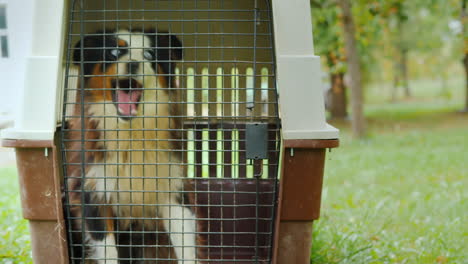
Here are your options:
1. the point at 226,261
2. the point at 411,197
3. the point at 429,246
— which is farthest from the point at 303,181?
the point at 411,197

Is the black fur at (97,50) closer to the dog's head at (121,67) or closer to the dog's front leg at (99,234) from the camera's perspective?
the dog's head at (121,67)

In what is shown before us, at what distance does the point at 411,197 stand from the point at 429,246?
64.5 inches

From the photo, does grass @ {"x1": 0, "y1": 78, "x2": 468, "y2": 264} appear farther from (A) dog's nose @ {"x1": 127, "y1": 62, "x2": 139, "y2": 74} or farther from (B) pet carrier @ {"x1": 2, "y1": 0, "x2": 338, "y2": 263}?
(A) dog's nose @ {"x1": 127, "y1": 62, "x2": 139, "y2": 74}

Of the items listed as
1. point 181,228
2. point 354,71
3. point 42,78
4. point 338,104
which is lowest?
point 181,228

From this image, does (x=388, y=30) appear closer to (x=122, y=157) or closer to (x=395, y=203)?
(x=395, y=203)

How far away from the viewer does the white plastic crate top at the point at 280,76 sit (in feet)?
7.68

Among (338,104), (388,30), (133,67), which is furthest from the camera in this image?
(338,104)

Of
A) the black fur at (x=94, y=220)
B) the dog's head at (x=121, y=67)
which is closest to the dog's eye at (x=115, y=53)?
the dog's head at (x=121, y=67)

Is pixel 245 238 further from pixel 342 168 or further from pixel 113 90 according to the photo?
pixel 342 168

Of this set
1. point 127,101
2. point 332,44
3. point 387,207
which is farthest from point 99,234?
point 332,44

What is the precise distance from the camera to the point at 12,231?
3.59 metres

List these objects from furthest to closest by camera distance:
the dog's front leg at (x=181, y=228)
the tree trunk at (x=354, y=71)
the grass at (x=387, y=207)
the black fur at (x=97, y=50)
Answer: the tree trunk at (x=354, y=71) → the grass at (x=387, y=207) → the dog's front leg at (x=181, y=228) → the black fur at (x=97, y=50)

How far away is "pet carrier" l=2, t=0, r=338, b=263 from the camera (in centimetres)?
236

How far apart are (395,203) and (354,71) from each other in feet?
16.2
